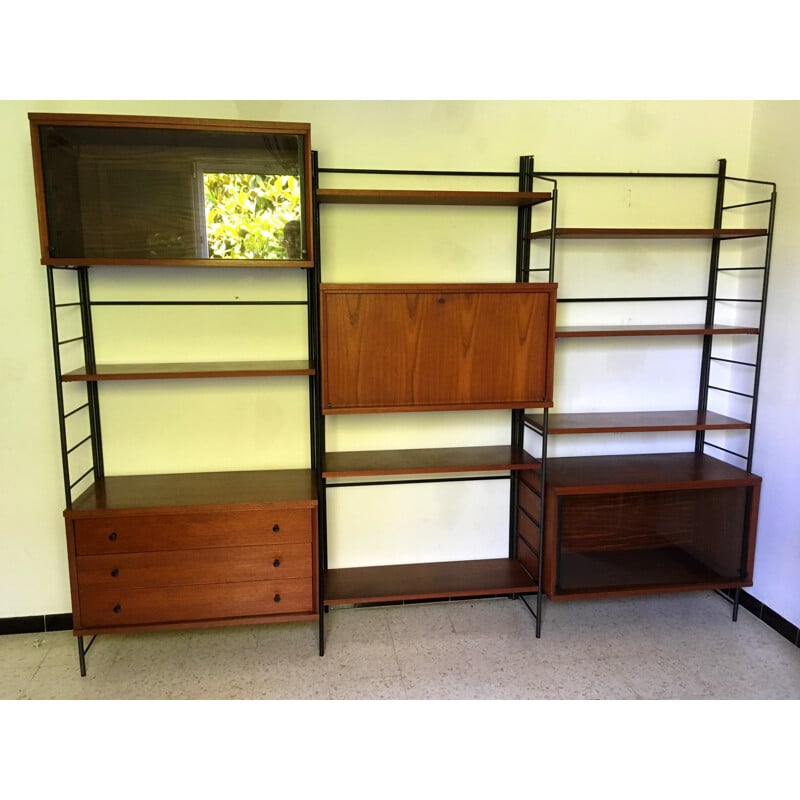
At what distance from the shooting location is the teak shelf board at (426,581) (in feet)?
9.90

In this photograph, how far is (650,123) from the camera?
10.4ft

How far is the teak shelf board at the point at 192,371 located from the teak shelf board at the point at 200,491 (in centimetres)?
49

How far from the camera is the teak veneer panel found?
9.02 ft

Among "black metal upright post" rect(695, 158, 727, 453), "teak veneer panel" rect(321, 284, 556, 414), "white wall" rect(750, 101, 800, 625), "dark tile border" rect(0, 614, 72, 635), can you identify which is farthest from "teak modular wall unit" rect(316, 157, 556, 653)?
"dark tile border" rect(0, 614, 72, 635)

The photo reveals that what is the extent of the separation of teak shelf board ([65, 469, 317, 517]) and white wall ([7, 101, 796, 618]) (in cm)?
11

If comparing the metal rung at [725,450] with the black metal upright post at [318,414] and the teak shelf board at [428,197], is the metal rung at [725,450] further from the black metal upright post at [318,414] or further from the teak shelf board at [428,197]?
the black metal upright post at [318,414]

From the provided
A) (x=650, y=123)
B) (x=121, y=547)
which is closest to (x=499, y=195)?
(x=650, y=123)

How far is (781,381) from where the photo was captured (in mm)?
3076

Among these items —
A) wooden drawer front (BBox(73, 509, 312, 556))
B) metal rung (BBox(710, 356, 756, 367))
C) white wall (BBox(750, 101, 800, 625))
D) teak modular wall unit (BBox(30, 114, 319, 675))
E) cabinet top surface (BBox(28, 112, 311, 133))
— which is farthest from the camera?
metal rung (BBox(710, 356, 756, 367))

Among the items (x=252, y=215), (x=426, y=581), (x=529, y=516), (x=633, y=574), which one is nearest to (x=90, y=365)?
(x=252, y=215)

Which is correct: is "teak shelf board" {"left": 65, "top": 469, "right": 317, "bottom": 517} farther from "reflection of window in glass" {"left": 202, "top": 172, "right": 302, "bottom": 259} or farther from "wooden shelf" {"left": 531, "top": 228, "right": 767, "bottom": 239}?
"wooden shelf" {"left": 531, "top": 228, "right": 767, "bottom": 239}

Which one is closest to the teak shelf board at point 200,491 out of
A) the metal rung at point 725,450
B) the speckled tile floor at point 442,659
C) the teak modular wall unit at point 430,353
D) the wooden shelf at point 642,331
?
the teak modular wall unit at point 430,353

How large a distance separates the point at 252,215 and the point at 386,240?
0.64 m

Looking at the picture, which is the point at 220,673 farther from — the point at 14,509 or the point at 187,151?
the point at 187,151
